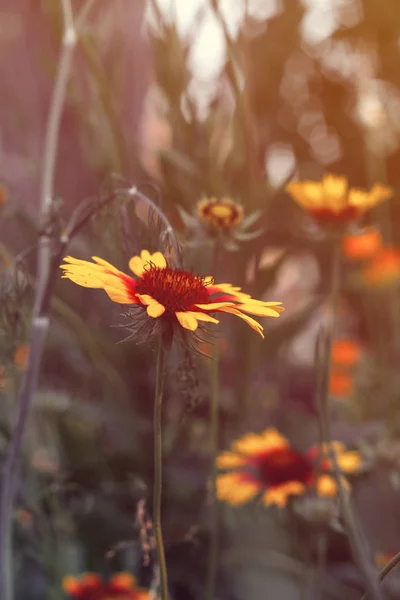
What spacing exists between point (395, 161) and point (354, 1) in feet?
0.74

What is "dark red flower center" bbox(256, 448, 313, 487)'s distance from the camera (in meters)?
0.40

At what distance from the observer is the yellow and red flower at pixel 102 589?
0.42m

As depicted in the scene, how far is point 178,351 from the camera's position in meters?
0.36

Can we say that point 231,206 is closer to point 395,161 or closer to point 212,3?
point 212,3

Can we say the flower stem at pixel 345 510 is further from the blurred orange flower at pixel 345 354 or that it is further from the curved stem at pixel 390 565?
the blurred orange flower at pixel 345 354

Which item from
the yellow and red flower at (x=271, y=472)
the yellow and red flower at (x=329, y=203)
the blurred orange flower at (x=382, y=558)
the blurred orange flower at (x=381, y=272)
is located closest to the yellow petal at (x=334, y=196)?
the yellow and red flower at (x=329, y=203)

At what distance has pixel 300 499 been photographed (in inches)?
15.5

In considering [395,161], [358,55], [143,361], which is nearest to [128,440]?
[143,361]

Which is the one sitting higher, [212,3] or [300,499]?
[212,3]

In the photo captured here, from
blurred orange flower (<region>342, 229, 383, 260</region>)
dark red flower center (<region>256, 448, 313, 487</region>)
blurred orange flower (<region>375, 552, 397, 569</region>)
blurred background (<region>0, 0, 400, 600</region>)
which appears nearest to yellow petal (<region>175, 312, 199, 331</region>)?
blurred background (<region>0, 0, 400, 600</region>)

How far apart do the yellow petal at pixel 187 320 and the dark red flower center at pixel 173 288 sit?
1cm

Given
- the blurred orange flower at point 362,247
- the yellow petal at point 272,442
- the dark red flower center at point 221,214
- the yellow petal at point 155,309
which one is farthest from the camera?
the blurred orange flower at point 362,247

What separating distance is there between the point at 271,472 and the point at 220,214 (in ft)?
0.59

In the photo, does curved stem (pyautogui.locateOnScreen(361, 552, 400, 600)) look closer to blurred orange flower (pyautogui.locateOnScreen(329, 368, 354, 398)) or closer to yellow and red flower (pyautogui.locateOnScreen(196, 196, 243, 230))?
yellow and red flower (pyautogui.locateOnScreen(196, 196, 243, 230))
